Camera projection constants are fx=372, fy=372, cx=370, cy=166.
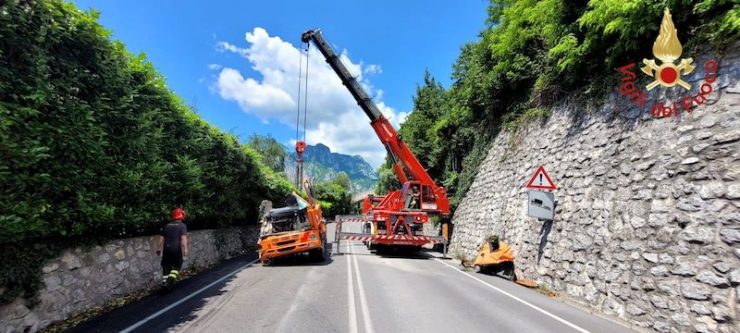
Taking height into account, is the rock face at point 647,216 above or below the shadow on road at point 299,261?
above

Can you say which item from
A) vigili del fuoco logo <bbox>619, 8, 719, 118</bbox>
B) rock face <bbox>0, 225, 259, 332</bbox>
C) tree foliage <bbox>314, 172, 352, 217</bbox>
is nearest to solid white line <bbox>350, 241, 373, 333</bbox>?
rock face <bbox>0, 225, 259, 332</bbox>

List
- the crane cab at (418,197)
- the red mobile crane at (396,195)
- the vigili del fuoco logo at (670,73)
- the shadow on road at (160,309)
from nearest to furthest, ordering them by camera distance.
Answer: the shadow on road at (160,309)
the vigili del fuoco logo at (670,73)
the red mobile crane at (396,195)
the crane cab at (418,197)

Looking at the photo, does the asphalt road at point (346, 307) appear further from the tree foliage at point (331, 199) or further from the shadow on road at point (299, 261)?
the tree foliage at point (331, 199)

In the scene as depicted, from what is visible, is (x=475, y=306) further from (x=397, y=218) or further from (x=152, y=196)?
(x=397, y=218)

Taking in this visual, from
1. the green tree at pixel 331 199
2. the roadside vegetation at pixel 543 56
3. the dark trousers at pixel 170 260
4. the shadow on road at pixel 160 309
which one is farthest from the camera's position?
the green tree at pixel 331 199

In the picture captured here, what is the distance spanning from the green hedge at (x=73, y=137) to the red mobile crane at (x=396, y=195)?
835 cm

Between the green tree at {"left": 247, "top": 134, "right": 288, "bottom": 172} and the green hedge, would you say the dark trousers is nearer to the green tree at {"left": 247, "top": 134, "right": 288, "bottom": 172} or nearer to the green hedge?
the green hedge

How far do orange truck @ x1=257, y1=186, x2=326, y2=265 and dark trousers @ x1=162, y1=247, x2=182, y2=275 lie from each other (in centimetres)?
414

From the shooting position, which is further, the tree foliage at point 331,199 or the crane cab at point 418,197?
the tree foliage at point 331,199

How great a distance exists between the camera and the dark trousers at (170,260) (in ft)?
26.0

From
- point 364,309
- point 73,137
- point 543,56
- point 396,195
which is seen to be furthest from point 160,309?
point 543,56

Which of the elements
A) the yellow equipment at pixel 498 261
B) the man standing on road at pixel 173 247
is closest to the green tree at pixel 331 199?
the yellow equipment at pixel 498 261

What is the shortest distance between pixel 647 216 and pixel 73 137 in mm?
9627

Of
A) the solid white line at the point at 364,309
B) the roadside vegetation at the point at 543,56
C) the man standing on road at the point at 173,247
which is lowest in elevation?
the solid white line at the point at 364,309
